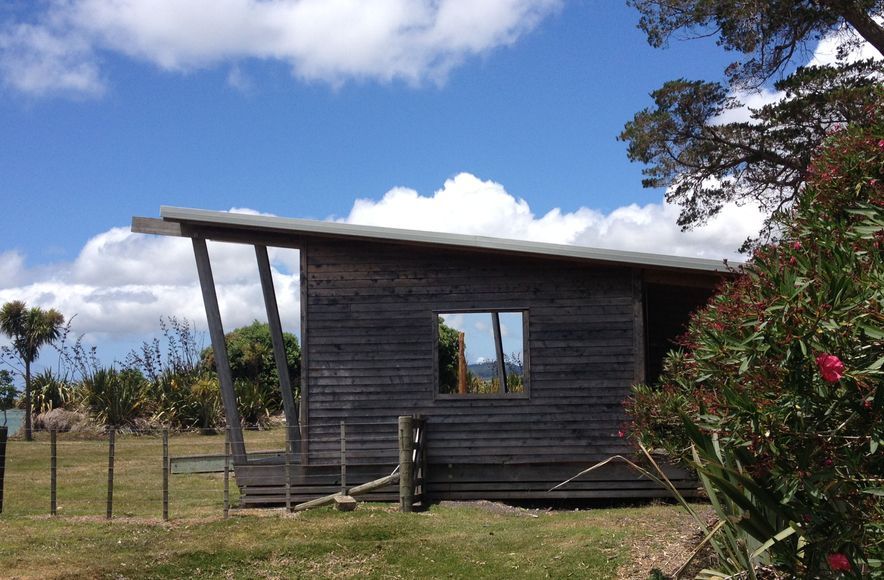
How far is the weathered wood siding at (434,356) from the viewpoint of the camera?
13555mm

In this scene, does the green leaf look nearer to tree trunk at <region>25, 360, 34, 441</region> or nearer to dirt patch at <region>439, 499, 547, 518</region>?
dirt patch at <region>439, 499, 547, 518</region>

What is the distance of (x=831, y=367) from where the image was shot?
3875mm

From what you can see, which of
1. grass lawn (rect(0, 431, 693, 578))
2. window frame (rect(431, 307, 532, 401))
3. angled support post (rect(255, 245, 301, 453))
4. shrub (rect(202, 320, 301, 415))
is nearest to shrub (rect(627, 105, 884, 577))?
grass lawn (rect(0, 431, 693, 578))

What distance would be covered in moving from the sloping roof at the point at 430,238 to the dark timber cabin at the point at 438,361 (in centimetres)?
5

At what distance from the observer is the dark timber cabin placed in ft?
44.4

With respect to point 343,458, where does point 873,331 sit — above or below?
above

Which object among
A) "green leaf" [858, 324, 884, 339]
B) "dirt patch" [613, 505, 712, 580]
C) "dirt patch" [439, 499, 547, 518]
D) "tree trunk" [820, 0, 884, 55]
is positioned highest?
"tree trunk" [820, 0, 884, 55]

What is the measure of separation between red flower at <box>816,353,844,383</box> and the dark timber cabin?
9459mm

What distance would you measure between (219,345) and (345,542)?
453cm

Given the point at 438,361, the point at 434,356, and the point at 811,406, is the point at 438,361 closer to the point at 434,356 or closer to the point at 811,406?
the point at 434,356

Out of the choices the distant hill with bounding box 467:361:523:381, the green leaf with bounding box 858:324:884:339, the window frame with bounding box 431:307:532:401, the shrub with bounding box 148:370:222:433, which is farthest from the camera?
the shrub with bounding box 148:370:222:433

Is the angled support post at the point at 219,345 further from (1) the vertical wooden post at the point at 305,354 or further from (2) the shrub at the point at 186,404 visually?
(2) the shrub at the point at 186,404

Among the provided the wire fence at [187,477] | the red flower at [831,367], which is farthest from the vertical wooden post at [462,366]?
the red flower at [831,367]

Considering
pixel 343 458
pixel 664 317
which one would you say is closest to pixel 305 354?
pixel 343 458
